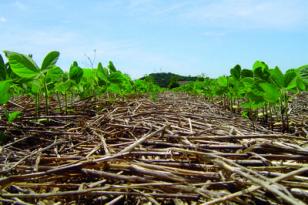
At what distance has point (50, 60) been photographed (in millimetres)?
2352

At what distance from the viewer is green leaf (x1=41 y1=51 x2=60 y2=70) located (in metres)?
2.33

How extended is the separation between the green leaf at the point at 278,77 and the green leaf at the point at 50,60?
1.43m

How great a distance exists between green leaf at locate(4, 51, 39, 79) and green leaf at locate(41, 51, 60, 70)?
0.06 metres

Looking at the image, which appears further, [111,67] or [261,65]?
[111,67]

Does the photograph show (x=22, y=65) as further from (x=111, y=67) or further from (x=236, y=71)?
(x=236, y=71)

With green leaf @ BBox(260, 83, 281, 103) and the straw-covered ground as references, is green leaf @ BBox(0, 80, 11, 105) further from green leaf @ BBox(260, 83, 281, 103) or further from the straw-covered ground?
green leaf @ BBox(260, 83, 281, 103)

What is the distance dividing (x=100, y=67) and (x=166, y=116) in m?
1.26

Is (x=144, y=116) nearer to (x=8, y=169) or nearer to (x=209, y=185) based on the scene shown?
(x=8, y=169)

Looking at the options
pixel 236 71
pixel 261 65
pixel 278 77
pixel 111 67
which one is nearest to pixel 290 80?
pixel 278 77

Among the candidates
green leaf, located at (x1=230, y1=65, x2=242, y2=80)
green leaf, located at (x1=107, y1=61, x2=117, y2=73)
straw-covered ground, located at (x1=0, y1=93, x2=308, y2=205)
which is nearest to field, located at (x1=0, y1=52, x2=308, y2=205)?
straw-covered ground, located at (x1=0, y1=93, x2=308, y2=205)

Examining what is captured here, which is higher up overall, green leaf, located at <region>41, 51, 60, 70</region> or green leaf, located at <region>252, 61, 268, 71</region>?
green leaf, located at <region>41, 51, 60, 70</region>

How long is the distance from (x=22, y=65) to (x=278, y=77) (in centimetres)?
164

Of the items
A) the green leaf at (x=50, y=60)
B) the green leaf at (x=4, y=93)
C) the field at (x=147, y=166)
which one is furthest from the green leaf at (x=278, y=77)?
the green leaf at (x=4, y=93)

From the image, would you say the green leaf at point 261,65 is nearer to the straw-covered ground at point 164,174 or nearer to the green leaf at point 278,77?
the green leaf at point 278,77
